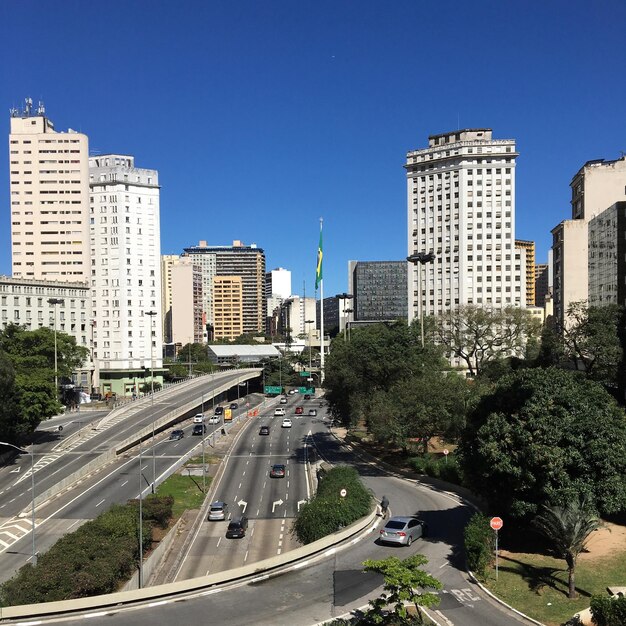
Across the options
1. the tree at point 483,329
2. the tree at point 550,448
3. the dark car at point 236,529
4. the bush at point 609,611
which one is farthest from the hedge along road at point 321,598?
the tree at point 483,329

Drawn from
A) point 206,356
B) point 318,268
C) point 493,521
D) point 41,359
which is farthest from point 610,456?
point 206,356

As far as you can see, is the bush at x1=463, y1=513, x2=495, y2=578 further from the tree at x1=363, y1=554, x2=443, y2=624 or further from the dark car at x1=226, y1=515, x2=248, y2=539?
the dark car at x1=226, y1=515, x2=248, y2=539

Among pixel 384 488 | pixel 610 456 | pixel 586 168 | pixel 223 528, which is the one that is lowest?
pixel 223 528

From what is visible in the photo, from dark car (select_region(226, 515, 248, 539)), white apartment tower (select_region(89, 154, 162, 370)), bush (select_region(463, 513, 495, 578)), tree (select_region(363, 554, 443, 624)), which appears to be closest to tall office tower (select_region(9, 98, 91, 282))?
white apartment tower (select_region(89, 154, 162, 370))

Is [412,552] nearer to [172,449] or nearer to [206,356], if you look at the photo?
[172,449]

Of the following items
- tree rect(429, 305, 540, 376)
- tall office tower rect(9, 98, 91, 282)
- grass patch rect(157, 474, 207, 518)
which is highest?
tall office tower rect(9, 98, 91, 282)

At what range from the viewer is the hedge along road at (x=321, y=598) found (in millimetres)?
20469

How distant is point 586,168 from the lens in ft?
271

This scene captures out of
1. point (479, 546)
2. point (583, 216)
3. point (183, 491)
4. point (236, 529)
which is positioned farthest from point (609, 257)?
point (479, 546)

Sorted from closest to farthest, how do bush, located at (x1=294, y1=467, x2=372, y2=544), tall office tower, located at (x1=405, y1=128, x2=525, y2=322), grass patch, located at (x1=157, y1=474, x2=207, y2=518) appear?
bush, located at (x1=294, y1=467, x2=372, y2=544) → grass patch, located at (x1=157, y1=474, x2=207, y2=518) → tall office tower, located at (x1=405, y1=128, x2=525, y2=322)

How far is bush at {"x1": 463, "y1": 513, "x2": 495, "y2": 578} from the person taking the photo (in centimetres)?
2478

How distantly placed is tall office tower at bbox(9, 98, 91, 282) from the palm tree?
11818cm

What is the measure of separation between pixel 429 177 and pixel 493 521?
107 m

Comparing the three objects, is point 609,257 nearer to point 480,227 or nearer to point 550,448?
point 480,227
